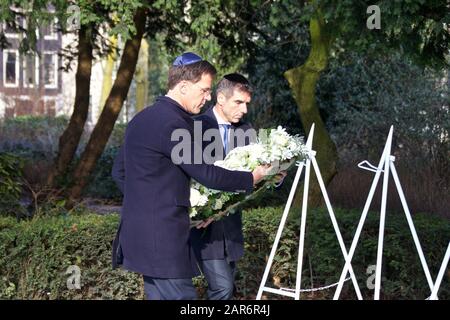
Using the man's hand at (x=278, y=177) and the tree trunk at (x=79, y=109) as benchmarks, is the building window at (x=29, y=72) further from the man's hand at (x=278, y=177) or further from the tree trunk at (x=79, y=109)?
the man's hand at (x=278, y=177)

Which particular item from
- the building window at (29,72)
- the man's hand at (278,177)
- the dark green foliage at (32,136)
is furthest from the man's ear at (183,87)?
the building window at (29,72)

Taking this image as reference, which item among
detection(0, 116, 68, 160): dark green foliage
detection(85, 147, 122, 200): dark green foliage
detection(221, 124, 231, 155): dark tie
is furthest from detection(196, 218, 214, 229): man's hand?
detection(0, 116, 68, 160): dark green foliage

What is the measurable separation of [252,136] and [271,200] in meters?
7.51

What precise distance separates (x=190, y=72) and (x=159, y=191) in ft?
2.17

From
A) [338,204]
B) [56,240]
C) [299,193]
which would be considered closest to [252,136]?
[56,240]

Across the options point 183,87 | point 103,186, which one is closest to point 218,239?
point 183,87

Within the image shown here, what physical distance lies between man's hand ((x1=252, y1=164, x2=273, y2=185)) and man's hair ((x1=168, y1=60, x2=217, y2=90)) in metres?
0.63

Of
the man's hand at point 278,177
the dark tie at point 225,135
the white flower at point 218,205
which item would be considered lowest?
the white flower at point 218,205

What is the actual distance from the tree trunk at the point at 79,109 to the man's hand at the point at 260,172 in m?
8.41

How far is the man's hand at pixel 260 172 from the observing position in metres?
4.94

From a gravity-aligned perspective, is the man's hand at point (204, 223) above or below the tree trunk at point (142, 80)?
below

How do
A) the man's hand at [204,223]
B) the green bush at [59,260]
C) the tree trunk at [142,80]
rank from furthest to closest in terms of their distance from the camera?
the tree trunk at [142,80] → the green bush at [59,260] → the man's hand at [204,223]

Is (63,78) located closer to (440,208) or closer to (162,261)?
(440,208)

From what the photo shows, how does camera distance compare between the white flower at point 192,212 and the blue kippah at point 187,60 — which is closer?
→ the blue kippah at point 187,60
